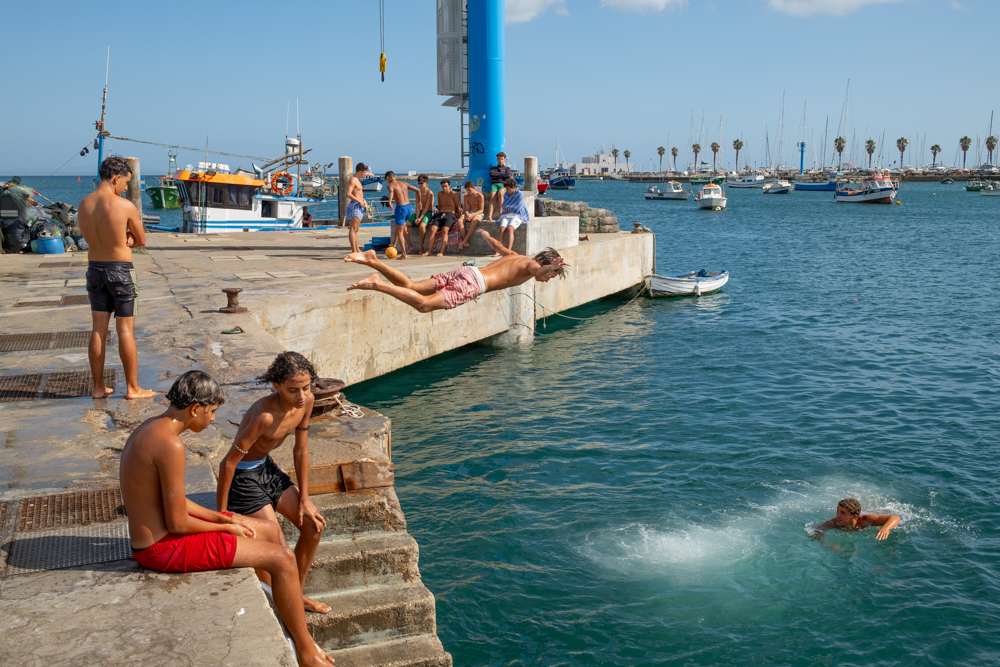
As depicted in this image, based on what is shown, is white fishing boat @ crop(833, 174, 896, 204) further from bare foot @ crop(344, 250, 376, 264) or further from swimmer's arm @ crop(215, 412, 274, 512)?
swimmer's arm @ crop(215, 412, 274, 512)

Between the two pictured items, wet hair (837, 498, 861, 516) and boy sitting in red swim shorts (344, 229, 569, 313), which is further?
wet hair (837, 498, 861, 516)

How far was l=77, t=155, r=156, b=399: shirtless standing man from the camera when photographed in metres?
6.66

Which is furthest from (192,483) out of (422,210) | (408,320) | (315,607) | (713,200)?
(713,200)

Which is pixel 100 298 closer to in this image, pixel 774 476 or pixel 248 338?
pixel 248 338

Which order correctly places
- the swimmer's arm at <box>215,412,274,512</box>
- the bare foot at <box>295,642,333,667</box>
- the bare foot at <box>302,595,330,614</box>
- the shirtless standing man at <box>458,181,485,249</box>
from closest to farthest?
1. the bare foot at <box>295,642,333,667</box>
2. the swimmer's arm at <box>215,412,274,512</box>
3. the bare foot at <box>302,595,330,614</box>
4. the shirtless standing man at <box>458,181,485,249</box>

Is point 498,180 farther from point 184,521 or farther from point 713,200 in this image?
point 713,200

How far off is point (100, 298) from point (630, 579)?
5.79 m

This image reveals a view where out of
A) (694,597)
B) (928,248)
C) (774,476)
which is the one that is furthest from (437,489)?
(928,248)

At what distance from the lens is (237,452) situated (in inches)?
187

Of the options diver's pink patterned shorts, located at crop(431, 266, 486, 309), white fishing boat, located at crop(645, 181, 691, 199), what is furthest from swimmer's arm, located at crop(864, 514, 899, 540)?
white fishing boat, located at crop(645, 181, 691, 199)

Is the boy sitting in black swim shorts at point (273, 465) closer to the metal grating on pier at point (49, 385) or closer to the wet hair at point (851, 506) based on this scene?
the metal grating on pier at point (49, 385)

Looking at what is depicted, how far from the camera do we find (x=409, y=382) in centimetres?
1457

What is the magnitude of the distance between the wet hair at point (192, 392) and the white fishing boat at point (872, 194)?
98.0m

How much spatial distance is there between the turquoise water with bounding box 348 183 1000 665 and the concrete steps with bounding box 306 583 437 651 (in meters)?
1.34
